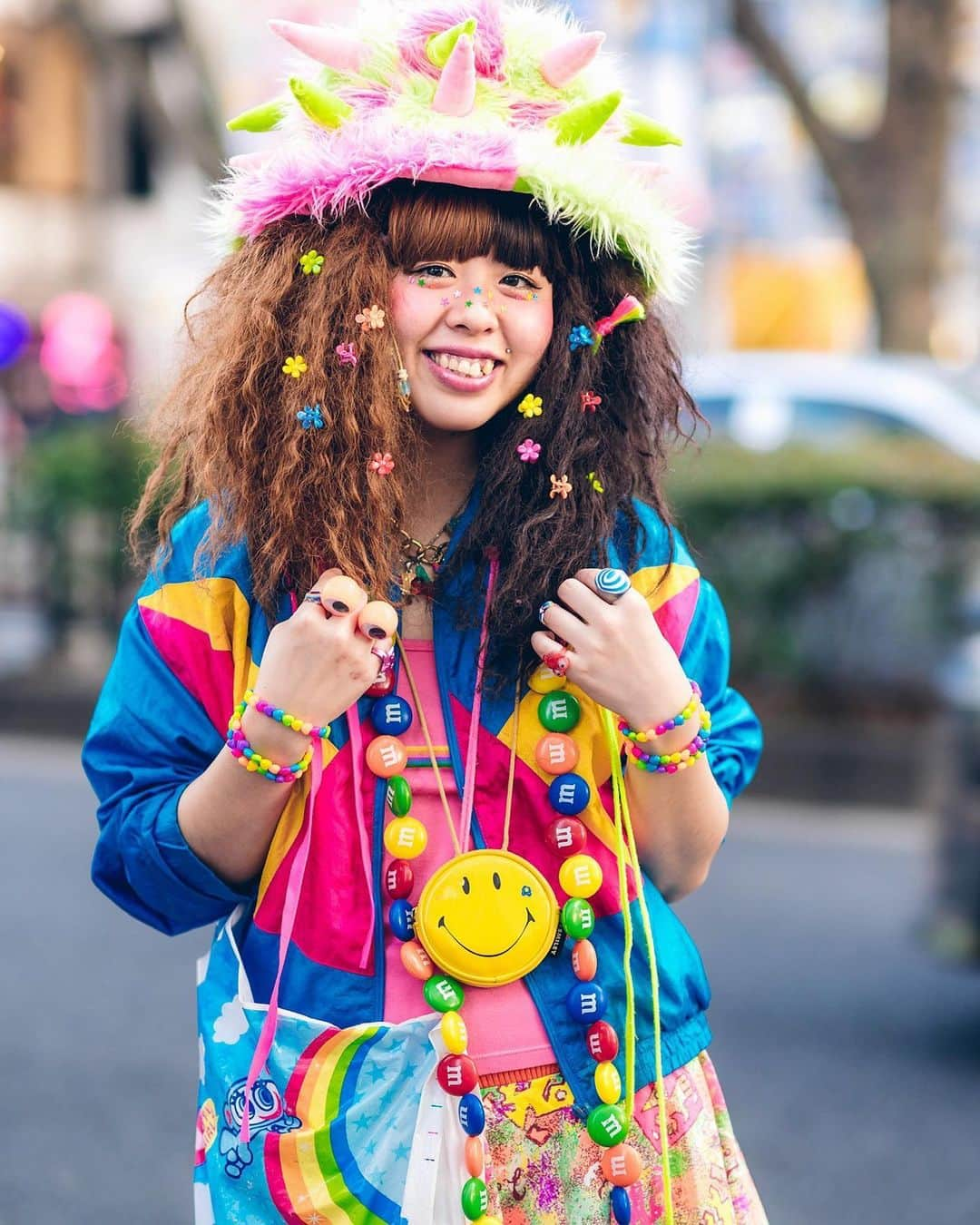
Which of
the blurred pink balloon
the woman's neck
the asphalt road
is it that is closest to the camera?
the woman's neck

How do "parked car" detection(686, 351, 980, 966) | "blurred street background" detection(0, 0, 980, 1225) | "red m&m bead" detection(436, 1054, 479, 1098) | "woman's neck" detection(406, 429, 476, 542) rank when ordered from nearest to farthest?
"red m&m bead" detection(436, 1054, 479, 1098)
"woman's neck" detection(406, 429, 476, 542)
"blurred street background" detection(0, 0, 980, 1225)
"parked car" detection(686, 351, 980, 966)

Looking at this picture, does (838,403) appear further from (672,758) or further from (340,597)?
(340,597)

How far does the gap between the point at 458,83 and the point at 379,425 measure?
36cm

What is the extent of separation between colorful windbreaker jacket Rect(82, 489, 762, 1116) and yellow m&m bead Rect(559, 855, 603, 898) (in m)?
0.04

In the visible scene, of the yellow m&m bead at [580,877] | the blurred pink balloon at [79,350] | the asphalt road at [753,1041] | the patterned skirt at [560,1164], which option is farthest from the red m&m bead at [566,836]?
the blurred pink balloon at [79,350]

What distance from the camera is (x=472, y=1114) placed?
5.87ft

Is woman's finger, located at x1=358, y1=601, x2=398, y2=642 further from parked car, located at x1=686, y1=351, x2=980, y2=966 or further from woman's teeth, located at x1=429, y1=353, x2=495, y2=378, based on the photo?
parked car, located at x1=686, y1=351, x2=980, y2=966

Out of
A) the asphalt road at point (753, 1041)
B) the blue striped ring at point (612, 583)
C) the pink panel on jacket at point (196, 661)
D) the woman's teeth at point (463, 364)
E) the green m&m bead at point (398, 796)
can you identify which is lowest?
the asphalt road at point (753, 1041)

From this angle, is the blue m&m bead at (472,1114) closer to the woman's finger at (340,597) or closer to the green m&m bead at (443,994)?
the green m&m bead at (443,994)

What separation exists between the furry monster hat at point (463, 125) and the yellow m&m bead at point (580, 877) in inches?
25.5

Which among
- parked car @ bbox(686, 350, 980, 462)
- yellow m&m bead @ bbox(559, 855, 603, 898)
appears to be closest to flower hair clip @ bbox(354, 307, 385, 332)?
yellow m&m bead @ bbox(559, 855, 603, 898)

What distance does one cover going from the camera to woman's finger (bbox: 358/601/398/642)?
179cm

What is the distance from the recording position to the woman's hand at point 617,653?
6.03ft

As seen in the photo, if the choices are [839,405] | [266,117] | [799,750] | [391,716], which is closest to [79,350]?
[839,405]
